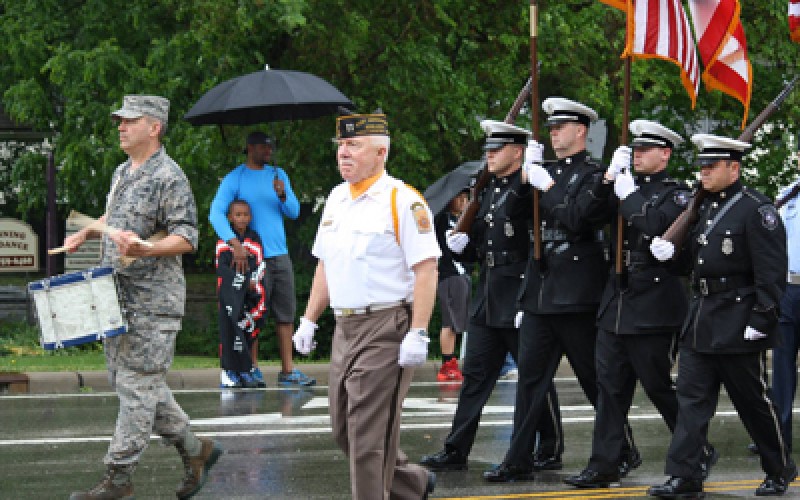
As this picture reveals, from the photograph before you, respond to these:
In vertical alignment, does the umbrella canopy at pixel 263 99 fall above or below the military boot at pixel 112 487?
above

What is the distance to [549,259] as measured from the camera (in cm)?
880

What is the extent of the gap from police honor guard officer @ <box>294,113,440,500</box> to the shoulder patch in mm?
2123

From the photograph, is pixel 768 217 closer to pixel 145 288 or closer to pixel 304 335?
pixel 304 335

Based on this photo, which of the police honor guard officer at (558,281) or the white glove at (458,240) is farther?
the white glove at (458,240)

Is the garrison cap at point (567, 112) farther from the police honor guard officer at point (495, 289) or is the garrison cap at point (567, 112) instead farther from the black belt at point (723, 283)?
the black belt at point (723, 283)

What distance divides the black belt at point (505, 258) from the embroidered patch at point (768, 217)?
5.35 feet

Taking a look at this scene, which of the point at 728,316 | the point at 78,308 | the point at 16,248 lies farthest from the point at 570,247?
the point at 16,248

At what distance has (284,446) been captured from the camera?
10.0 m

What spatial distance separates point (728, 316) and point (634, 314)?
562 millimetres

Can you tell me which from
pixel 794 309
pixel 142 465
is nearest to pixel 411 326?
pixel 142 465

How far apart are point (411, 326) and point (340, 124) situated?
100 cm

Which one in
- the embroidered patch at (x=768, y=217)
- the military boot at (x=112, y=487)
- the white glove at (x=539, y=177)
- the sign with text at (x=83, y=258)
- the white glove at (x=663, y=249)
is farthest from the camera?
the sign with text at (x=83, y=258)

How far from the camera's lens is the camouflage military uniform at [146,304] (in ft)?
25.6

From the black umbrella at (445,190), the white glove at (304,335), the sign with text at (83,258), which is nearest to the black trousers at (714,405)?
the white glove at (304,335)
